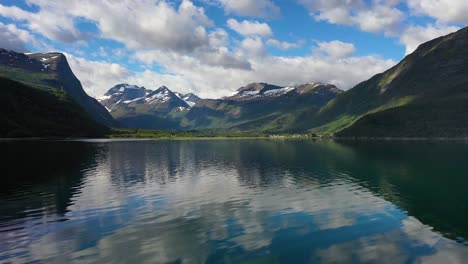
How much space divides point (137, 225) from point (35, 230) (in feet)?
40.3

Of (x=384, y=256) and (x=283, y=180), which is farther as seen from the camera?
(x=283, y=180)

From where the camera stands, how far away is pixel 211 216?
48031mm

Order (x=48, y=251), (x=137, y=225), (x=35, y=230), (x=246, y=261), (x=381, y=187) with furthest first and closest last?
1. (x=381, y=187)
2. (x=137, y=225)
3. (x=35, y=230)
4. (x=48, y=251)
5. (x=246, y=261)

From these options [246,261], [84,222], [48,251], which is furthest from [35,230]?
[246,261]

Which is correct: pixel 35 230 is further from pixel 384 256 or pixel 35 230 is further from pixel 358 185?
pixel 358 185

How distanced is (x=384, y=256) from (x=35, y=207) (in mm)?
51266

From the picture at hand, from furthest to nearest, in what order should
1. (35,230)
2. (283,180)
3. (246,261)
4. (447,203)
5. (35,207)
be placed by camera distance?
(283,180), (447,203), (35,207), (35,230), (246,261)

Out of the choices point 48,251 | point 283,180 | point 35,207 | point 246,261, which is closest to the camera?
point 246,261

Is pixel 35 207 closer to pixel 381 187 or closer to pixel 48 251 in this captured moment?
pixel 48 251

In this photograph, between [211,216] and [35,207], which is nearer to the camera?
[211,216]

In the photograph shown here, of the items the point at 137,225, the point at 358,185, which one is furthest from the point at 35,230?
the point at 358,185

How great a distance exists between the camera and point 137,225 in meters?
43.4

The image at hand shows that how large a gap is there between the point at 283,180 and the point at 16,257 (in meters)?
60.3

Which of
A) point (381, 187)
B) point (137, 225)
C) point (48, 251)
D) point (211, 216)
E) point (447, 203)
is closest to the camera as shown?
point (48, 251)
